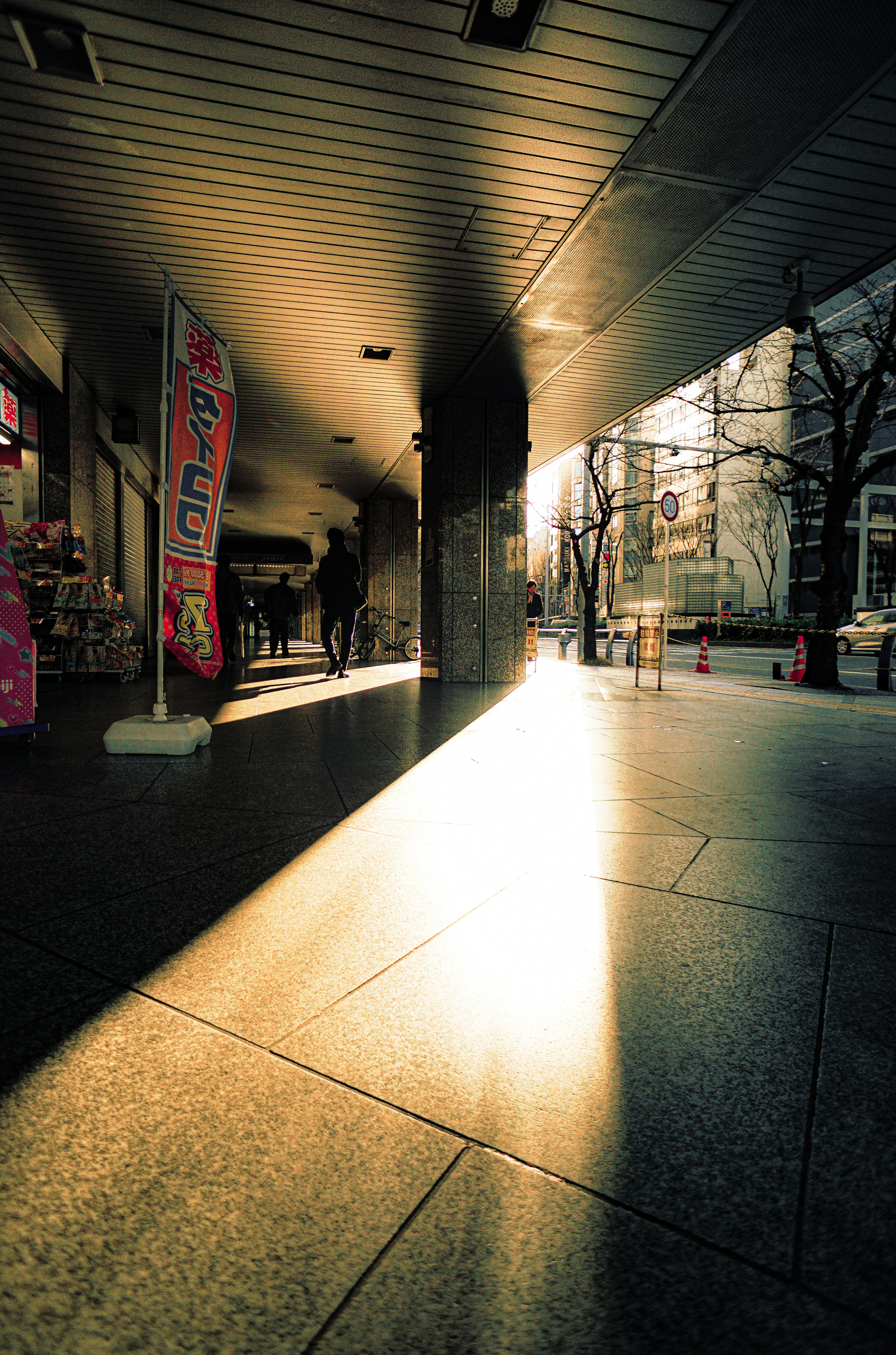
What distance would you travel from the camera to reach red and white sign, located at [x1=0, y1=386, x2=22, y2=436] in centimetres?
998

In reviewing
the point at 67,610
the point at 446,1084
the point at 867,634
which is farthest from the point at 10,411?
the point at 867,634

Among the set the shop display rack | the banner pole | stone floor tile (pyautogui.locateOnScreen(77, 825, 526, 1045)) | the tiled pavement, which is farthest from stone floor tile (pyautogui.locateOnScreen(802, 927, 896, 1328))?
the shop display rack

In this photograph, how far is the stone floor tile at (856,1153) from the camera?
1.09 metres

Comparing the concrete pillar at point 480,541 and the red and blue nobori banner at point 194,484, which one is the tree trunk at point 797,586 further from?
the red and blue nobori banner at point 194,484

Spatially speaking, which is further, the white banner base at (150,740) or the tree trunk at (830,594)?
the tree trunk at (830,594)

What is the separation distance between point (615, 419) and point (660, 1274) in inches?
559

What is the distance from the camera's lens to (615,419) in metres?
13.9

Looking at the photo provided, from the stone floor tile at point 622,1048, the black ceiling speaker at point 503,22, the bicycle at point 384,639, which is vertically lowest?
the stone floor tile at point 622,1048

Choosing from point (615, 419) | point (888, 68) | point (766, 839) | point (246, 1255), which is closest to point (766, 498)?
point (615, 419)

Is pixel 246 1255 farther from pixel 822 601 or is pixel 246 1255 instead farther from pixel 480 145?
pixel 822 601

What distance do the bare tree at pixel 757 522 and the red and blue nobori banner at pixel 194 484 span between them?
40505 mm

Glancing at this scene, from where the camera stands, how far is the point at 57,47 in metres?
4.96

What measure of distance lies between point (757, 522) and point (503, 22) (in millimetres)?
47537

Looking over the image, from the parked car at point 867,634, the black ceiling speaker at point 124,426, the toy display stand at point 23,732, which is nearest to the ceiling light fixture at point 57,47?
the toy display stand at point 23,732
